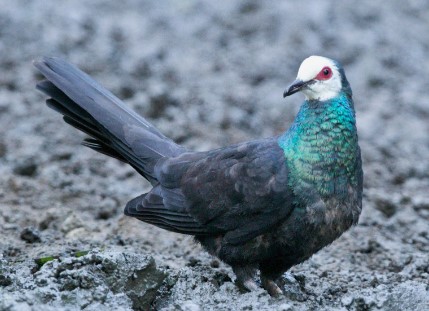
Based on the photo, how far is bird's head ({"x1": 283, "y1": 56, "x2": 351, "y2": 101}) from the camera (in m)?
5.07

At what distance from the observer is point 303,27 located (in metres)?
9.71

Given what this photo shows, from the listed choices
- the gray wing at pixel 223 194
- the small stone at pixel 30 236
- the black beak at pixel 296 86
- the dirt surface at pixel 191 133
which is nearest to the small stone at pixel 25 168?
the dirt surface at pixel 191 133

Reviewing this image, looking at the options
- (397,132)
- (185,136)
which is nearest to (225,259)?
(185,136)

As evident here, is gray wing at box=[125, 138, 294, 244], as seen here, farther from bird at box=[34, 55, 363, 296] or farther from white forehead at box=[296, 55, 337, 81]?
white forehead at box=[296, 55, 337, 81]

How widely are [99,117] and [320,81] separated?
1256mm

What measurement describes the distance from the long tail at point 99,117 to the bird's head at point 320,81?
894 mm

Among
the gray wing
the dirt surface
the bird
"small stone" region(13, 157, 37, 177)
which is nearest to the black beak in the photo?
the bird

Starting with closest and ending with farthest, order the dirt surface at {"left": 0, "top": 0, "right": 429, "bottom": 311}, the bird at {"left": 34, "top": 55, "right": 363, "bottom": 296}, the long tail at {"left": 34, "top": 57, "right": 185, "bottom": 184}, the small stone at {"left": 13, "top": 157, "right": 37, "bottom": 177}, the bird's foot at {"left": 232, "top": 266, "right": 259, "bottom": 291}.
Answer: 1. the dirt surface at {"left": 0, "top": 0, "right": 429, "bottom": 311}
2. the bird at {"left": 34, "top": 55, "right": 363, "bottom": 296}
3. the bird's foot at {"left": 232, "top": 266, "right": 259, "bottom": 291}
4. the long tail at {"left": 34, "top": 57, "right": 185, "bottom": 184}
5. the small stone at {"left": 13, "top": 157, "right": 37, "bottom": 177}

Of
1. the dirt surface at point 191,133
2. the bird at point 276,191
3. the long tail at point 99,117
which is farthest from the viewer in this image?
the long tail at point 99,117

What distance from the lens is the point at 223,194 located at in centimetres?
511

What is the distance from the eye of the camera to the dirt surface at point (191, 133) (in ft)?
Result: 15.4

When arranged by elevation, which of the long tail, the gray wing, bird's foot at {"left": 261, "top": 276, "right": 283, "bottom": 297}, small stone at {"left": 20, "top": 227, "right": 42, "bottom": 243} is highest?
the long tail

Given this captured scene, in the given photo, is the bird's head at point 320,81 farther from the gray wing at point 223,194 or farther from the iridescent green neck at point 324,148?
the gray wing at point 223,194

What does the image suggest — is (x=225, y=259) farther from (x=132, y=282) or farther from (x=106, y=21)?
(x=106, y=21)
